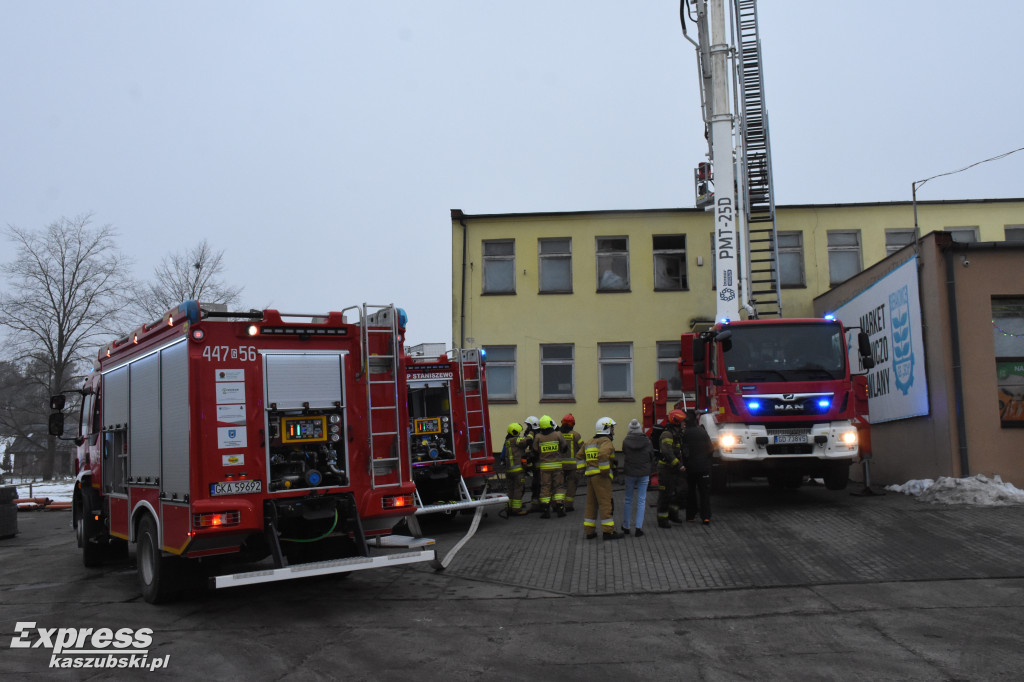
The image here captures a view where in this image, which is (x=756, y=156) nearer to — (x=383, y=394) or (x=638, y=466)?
(x=638, y=466)

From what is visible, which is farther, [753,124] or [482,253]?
[482,253]

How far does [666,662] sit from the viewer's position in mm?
6254

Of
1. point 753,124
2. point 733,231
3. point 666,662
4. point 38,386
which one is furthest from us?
point 38,386

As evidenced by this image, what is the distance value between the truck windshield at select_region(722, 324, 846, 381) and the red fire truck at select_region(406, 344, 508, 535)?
4.47 metres

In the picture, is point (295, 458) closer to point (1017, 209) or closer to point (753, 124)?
point (753, 124)

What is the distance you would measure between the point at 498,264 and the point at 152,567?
55.2 ft

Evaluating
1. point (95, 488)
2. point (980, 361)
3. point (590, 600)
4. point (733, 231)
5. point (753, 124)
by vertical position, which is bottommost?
point (590, 600)

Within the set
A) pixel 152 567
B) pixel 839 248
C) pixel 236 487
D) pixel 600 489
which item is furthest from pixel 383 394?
pixel 839 248

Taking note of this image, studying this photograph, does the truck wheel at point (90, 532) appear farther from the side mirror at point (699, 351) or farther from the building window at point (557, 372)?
the building window at point (557, 372)

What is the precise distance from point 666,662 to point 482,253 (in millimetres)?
19146

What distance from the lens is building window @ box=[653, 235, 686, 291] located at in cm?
2447

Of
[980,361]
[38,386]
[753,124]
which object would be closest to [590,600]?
[980,361]
